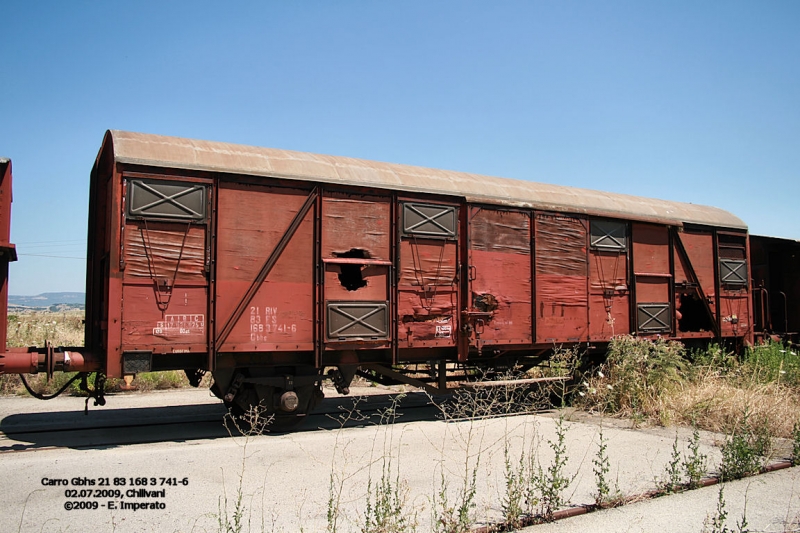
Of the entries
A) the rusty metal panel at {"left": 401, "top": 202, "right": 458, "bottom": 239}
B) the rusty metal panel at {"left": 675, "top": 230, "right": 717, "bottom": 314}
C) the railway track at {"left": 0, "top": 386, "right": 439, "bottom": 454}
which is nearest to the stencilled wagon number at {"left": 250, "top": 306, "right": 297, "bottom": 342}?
the railway track at {"left": 0, "top": 386, "right": 439, "bottom": 454}

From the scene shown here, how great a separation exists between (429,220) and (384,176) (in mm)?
1046

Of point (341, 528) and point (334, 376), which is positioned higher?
point (334, 376)

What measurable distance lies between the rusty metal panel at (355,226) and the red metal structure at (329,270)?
0.02 m

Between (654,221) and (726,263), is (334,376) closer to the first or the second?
(654,221)

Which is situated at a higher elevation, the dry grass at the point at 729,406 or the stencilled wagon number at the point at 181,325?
the stencilled wagon number at the point at 181,325

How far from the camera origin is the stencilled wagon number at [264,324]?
8625 millimetres

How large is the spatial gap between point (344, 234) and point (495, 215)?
9.46ft

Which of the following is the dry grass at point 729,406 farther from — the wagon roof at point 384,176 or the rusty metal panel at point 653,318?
the wagon roof at point 384,176

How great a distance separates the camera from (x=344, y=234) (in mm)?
9344

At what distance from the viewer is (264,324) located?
869 centimetres

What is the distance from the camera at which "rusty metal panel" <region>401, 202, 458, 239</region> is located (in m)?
9.82

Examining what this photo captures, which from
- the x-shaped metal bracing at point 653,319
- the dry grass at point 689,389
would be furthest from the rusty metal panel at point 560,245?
the x-shaped metal bracing at point 653,319

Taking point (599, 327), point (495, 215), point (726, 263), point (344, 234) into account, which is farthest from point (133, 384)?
point (726, 263)

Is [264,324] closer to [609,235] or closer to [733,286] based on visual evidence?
[609,235]
